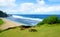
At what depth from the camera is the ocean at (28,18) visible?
3.97 m

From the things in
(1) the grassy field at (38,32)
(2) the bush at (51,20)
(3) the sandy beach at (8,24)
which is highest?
(2) the bush at (51,20)

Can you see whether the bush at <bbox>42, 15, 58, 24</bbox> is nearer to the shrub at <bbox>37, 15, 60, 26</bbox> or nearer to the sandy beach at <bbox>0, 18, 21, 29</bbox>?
the shrub at <bbox>37, 15, 60, 26</bbox>

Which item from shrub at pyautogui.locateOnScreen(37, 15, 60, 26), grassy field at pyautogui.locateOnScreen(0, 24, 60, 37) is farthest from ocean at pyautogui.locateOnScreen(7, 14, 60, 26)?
grassy field at pyautogui.locateOnScreen(0, 24, 60, 37)

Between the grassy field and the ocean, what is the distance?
1.00 ft

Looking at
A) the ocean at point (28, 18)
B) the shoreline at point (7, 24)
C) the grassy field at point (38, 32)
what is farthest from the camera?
the ocean at point (28, 18)

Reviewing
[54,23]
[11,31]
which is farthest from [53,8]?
[11,31]

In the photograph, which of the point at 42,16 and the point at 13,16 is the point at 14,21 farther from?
the point at 42,16

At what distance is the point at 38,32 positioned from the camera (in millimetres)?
3486

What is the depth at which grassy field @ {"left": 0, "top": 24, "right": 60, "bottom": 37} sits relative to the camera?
3.33 meters

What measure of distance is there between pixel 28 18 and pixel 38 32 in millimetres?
723

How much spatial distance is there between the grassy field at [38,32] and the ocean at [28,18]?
12.0 inches

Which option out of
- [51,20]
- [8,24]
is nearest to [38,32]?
[51,20]

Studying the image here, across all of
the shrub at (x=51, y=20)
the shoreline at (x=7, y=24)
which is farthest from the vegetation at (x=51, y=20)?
the shoreline at (x=7, y=24)

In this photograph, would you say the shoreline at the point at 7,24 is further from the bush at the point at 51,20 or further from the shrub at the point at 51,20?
the bush at the point at 51,20
